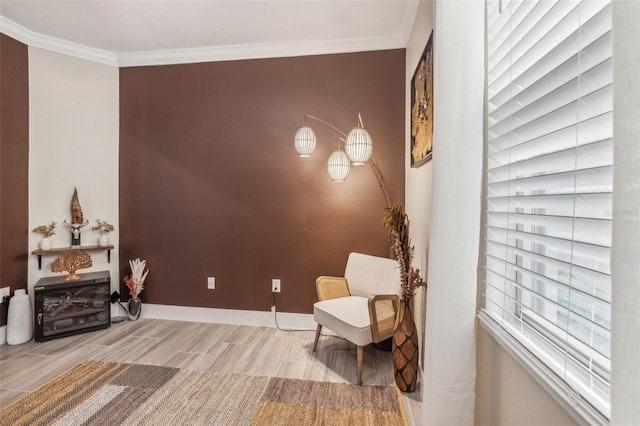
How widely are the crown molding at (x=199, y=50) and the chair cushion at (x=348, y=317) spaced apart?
234 centimetres

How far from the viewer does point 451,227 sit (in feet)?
3.88

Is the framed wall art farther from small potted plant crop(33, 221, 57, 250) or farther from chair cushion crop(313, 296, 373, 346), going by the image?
small potted plant crop(33, 221, 57, 250)

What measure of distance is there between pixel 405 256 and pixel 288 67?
2.21m

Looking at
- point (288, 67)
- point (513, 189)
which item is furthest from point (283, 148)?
point (513, 189)

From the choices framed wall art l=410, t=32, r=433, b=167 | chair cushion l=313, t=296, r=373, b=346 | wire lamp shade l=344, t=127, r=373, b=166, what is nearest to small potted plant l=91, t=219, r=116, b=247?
chair cushion l=313, t=296, r=373, b=346

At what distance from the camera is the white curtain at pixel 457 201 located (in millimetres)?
1151

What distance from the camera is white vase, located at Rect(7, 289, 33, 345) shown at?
8.71 ft

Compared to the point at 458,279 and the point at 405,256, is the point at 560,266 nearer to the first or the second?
the point at 458,279

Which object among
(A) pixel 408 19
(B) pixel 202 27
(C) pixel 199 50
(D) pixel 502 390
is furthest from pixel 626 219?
(C) pixel 199 50

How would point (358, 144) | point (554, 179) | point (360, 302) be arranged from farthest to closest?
1. point (360, 302)
2. point (358, 144)
3. point (554, 179)

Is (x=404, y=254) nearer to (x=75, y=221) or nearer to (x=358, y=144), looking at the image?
(x=358, y=144)

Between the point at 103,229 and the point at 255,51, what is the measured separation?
7.95ft

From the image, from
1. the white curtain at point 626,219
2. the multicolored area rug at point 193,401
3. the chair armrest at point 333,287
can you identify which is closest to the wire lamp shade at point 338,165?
the chair armrest at point 333,287

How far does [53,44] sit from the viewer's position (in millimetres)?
2982
